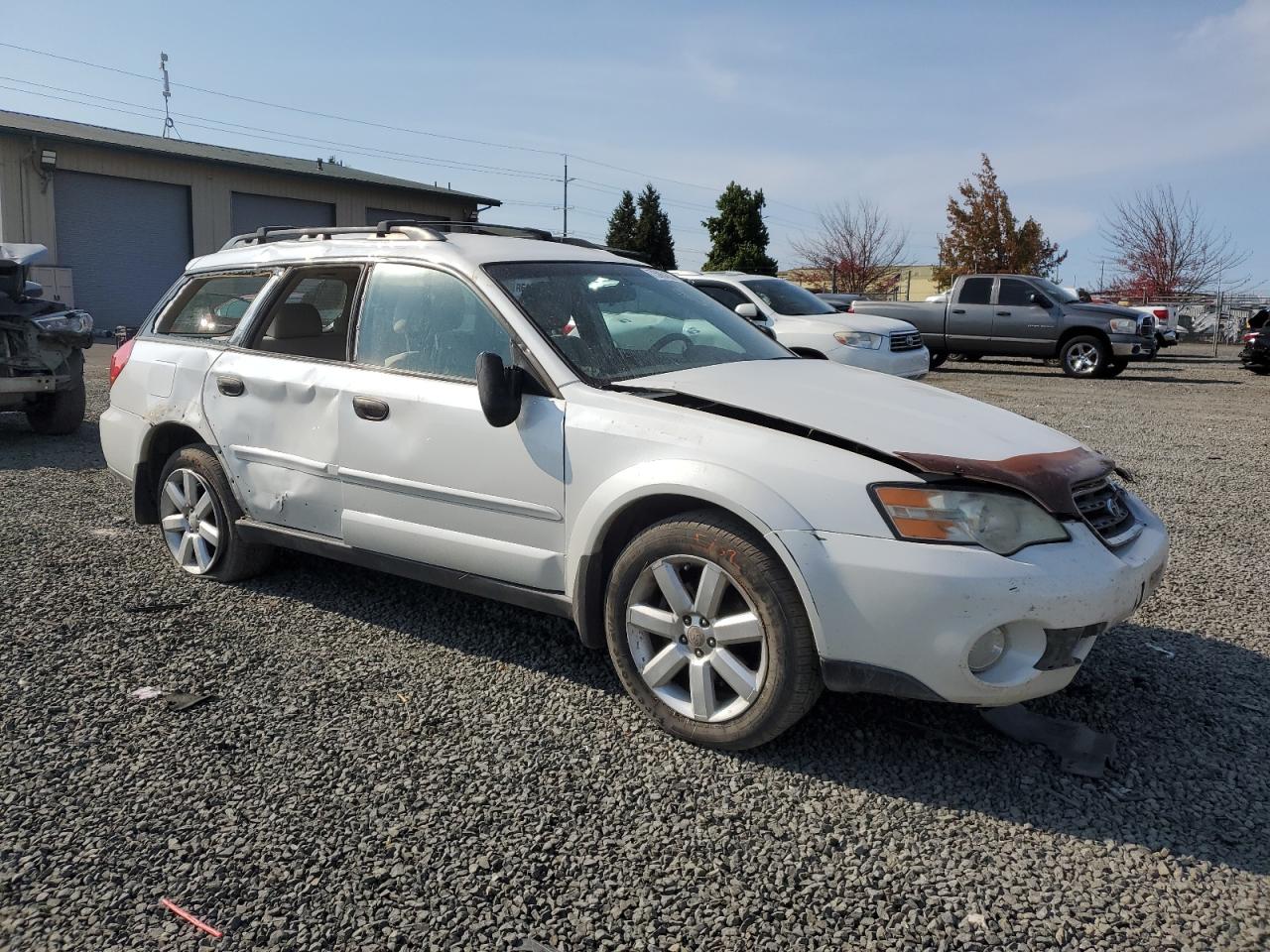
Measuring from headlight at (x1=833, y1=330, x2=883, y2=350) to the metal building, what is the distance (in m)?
19.0

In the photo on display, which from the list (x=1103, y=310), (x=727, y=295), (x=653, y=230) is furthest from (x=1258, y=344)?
(x=653, y=230)

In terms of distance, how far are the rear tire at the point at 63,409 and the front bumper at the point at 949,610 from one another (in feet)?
27.6

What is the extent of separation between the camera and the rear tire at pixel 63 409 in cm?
921

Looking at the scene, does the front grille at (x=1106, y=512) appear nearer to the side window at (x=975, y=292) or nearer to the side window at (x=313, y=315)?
the side window at (x=313, y=315)

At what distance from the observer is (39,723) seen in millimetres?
3365

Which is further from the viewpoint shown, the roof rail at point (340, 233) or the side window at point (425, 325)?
the roof rail at point (340, 233)

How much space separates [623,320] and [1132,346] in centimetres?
1620

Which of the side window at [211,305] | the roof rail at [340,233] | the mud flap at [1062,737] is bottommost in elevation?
the mud flap at [1062,737]

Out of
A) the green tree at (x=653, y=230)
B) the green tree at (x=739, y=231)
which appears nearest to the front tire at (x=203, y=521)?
the green tree at (x=739, y=231)

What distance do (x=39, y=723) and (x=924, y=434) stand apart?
3.08 m

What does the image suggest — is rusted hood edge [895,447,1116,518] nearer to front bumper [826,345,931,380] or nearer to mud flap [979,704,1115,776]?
mud flap [979,704,1115,776]

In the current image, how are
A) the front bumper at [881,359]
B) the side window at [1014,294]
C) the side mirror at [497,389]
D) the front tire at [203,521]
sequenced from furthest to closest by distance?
1. the side window at [1014,294]
2. the front bumper at [881,359]
3. the front tire at [203,521]
4. the side mirror at [497,389]

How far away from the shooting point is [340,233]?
15.4 feet

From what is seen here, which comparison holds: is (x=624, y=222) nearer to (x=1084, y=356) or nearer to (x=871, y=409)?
(x=1084, y=356)
